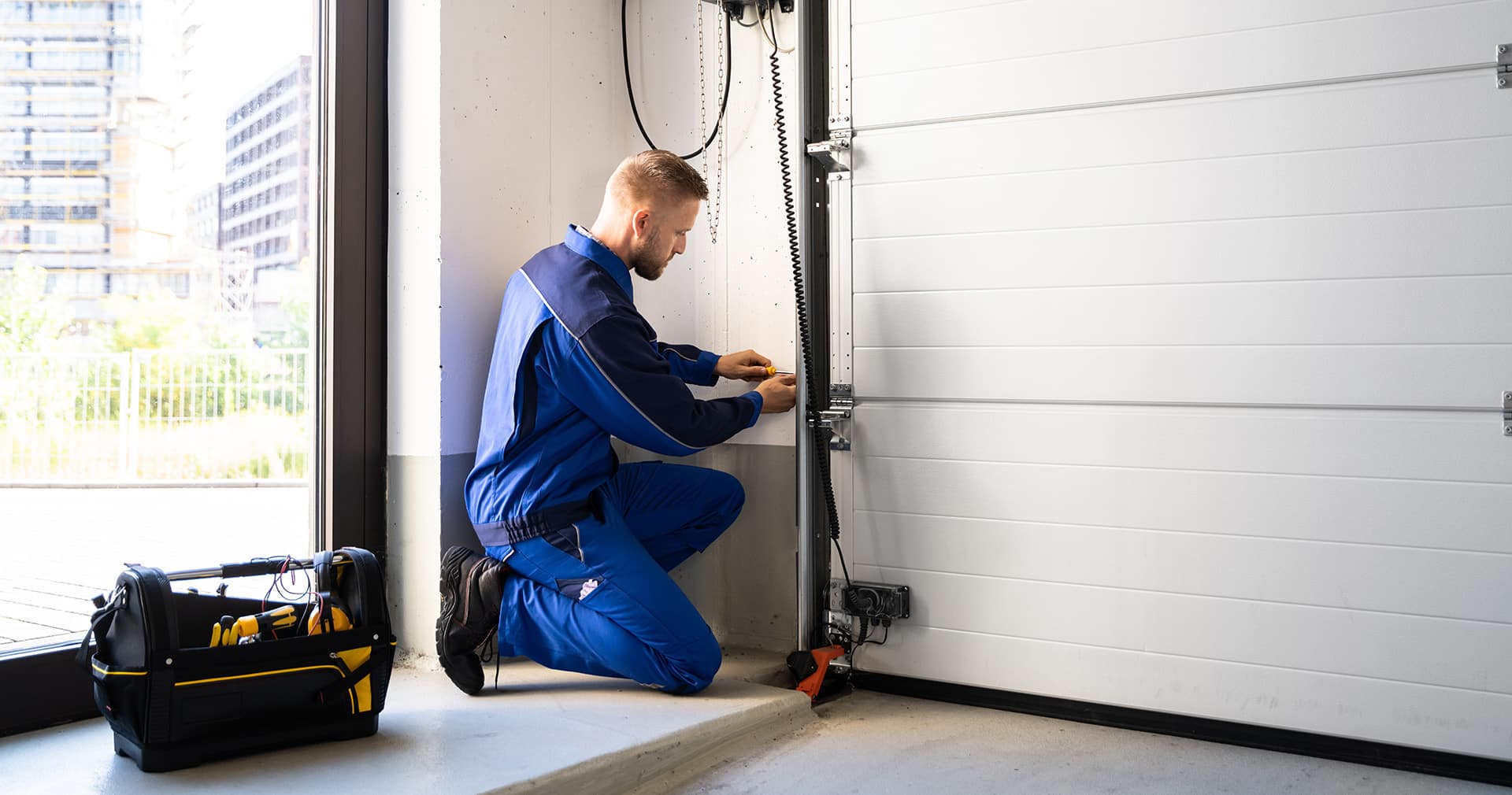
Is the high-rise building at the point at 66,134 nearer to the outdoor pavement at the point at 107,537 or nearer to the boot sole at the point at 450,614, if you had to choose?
the outdoor pavement at the point at 107,537

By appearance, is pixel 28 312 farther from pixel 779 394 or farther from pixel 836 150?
pixel 836 150

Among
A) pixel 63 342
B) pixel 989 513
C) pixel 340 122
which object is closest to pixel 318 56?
pixel 340 122

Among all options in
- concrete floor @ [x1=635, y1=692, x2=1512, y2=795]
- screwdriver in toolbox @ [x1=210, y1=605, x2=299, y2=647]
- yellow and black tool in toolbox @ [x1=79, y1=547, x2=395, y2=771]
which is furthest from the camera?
concrete floor @ [x1=635, y1=692, x2=1512, y2=795]

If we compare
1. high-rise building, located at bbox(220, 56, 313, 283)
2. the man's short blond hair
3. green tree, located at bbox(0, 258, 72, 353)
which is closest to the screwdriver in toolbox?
green tree, located at bbox(0, 258, 72, 353)

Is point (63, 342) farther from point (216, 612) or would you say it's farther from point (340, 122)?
point (340, 122)

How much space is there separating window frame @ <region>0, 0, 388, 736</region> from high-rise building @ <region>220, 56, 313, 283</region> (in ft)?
0.21

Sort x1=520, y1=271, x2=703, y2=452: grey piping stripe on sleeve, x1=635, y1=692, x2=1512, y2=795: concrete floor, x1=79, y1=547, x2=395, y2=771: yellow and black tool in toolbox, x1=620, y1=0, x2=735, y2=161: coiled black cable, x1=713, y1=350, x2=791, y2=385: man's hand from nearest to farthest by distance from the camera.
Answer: x1=79, y1=547, x2=395, y2=771: yellow and black tool in toolbox, x1=635, y1=692, x2=1512, y2=795: concrete floor, x1=520, y1=271, x2=703, y2=452: grey piping stripe on sleeve, x1=713, y1=350, x2=791, y2=385: man's hand, x1=620, y1=0, x2=735, y2=161: coiled black cable

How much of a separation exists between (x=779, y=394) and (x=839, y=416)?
0.20 metres

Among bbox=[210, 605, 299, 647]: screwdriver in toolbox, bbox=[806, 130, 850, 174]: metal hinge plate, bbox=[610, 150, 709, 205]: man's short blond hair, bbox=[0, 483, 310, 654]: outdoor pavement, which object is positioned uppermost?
bbox=[806, 130, 850, 174]: metal hinge plate

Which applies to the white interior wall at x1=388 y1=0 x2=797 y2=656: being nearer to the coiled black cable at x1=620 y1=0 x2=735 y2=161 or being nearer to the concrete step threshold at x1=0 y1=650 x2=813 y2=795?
the coiled black cable at x1=620 y1=0 x2=735 y2=161

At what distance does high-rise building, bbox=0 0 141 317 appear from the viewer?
258cm

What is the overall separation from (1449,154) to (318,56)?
308 cm

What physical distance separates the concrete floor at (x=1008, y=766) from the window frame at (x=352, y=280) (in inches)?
53.2

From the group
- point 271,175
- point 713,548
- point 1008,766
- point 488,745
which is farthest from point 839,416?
point 271,175
